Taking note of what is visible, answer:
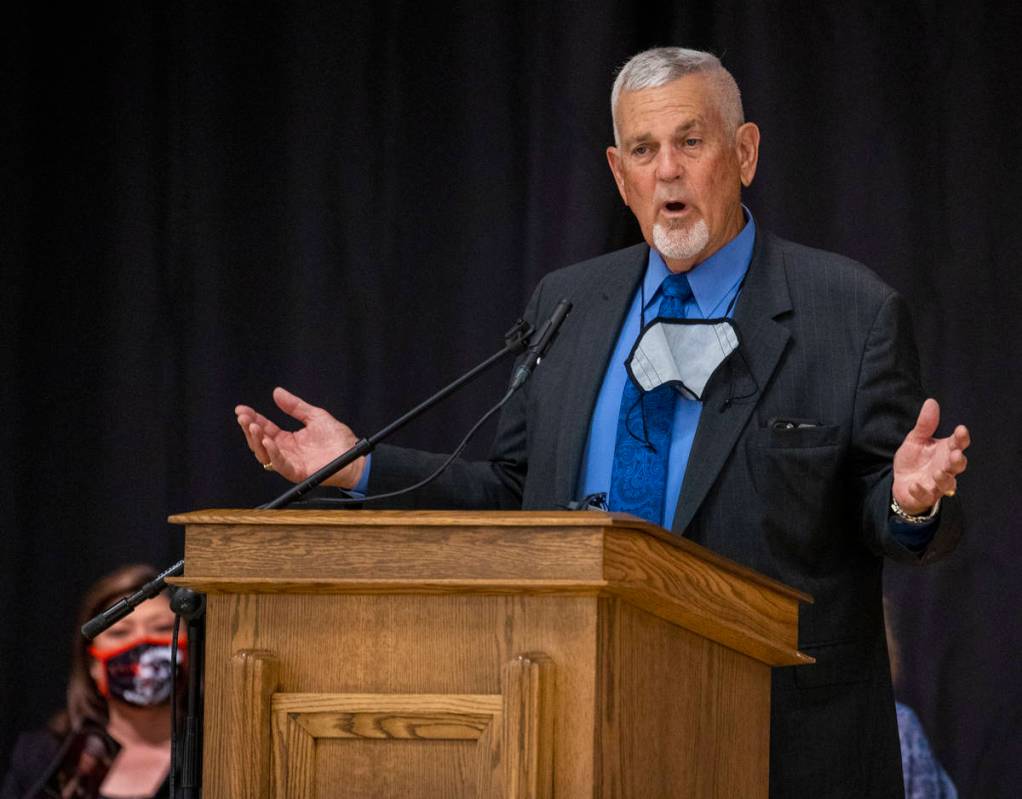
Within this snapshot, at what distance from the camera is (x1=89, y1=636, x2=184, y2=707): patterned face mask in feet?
12.6

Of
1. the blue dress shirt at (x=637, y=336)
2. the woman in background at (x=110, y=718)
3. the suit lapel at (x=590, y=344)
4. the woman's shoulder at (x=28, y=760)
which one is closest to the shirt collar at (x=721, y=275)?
the blue dress shirt at (x=637, y=336)

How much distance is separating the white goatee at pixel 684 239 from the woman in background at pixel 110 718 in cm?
168

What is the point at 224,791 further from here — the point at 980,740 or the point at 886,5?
the point at 886,5

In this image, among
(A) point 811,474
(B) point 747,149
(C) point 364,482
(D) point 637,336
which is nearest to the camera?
(A) point 811,474

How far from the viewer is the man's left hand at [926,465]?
6.84 ft

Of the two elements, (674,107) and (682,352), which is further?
(674,107)

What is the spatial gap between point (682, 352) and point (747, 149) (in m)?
0.47

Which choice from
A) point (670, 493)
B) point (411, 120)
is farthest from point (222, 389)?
point (670, 493)

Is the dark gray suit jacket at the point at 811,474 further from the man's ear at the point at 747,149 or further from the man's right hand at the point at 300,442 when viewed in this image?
the man's ear at the point at 747,149

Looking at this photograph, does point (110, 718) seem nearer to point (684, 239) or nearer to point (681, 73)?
point (684, 239)

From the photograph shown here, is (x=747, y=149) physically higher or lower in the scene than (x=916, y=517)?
higher

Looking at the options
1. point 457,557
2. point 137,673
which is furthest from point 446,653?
point 137,673

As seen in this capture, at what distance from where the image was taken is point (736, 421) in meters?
2.52

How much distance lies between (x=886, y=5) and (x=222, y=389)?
70.4 inches
